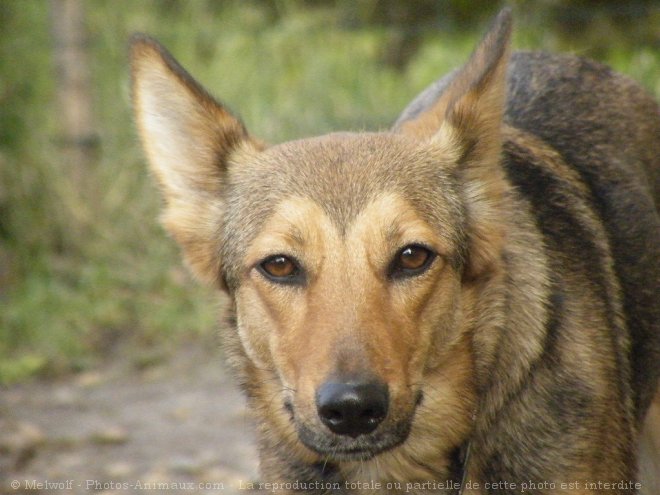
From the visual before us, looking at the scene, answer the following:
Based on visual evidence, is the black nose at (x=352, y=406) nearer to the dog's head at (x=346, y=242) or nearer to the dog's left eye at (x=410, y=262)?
the dog's head at (x=346, y=242)

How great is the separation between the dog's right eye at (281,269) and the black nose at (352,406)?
1.64 feet

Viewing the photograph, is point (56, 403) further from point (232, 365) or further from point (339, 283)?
point (339, 283)

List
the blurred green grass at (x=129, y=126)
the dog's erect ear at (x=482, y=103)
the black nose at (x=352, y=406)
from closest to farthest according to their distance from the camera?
the black nose at (x=352, y=406)
the dog's erect ear at (x=482, y=103)
the blurred green grass at (x=129, y=126)

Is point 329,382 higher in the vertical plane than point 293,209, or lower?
lower

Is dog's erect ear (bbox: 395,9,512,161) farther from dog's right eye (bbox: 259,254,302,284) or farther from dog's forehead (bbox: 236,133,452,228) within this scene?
dog's right eye (bbox: 259,254,302,284)

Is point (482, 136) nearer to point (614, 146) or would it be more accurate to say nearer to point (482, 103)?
point (482, 103)

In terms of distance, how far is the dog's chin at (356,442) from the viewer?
3264mm

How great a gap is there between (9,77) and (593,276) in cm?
664

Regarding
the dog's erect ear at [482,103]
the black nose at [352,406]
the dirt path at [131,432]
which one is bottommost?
the dirt path at [131,432]

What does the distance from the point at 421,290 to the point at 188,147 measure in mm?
1213

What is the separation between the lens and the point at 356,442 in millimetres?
3271

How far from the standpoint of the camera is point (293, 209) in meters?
3.61

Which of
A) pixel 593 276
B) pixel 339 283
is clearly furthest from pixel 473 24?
pixel 339 283

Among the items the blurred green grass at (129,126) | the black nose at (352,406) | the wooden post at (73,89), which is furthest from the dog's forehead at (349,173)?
the wooden post at (73,89)
